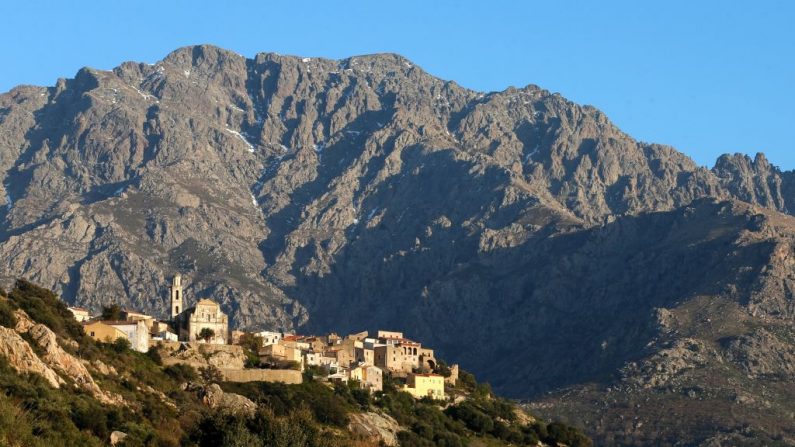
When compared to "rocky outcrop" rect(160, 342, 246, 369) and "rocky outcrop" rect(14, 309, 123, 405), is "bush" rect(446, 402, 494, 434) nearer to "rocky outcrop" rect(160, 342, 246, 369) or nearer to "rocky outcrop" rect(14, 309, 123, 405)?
"rocky outcrop" rect(160, 342, 246, 369)

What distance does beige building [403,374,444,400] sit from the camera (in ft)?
514

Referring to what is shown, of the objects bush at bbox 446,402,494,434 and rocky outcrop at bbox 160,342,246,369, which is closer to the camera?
rocky outcrop at bbox 160,342,246,369

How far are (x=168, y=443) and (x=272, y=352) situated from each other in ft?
186

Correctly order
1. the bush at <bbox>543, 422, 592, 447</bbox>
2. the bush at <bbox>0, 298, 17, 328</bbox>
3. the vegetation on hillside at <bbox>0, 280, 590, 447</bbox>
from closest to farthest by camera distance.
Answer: the vegetation on hillside at <bbox>0, 280, 590, 447</bbox> < the bush at <bbox>0, 298, 17, 328</bbox> < the bush at <bbox>543, 422, 592, 447</bbox>

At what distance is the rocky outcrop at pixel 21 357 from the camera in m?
93.4

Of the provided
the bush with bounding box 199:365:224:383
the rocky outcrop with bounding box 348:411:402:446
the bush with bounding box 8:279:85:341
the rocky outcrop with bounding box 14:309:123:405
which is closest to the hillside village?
the bush with bounding box 199:365:224:383

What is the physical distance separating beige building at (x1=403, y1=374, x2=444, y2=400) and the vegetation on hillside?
1927mm

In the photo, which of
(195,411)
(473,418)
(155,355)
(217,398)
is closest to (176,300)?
(473,418)

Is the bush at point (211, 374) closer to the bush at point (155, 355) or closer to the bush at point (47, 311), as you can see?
the bush at point (155, 355)

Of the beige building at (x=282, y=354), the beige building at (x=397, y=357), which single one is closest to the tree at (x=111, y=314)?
the beige building at (x=282, y=354)

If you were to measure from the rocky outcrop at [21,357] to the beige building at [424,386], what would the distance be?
6384cm

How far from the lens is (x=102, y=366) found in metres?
110

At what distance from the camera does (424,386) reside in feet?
519

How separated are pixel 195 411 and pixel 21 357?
46.6 feet
